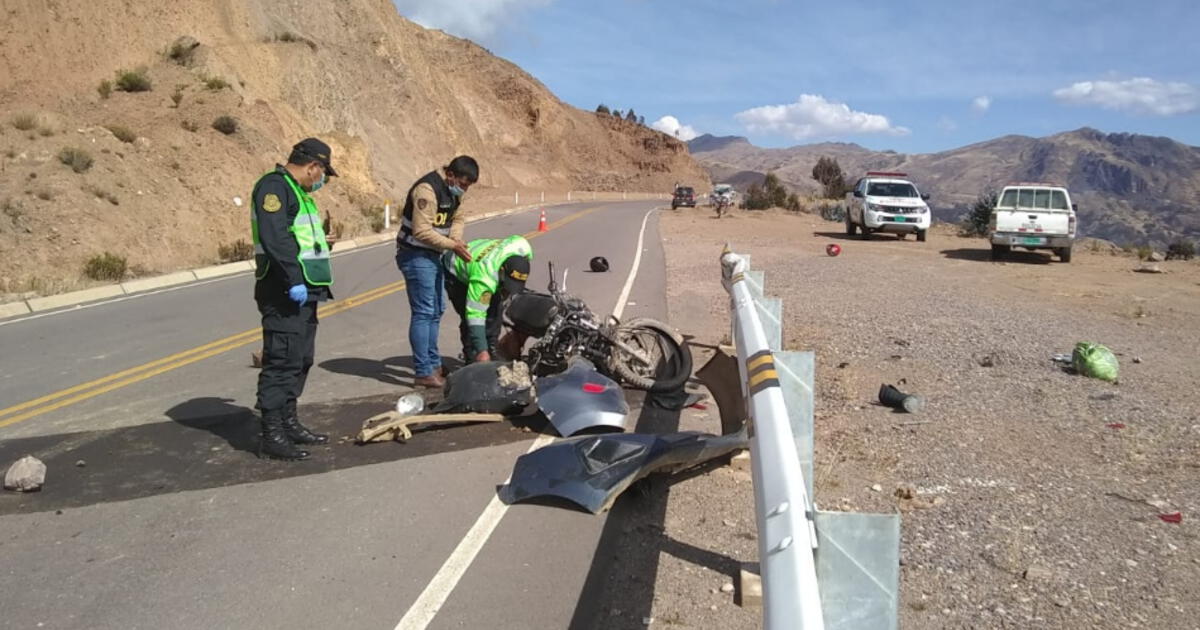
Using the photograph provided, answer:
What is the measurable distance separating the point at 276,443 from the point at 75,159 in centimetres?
1868

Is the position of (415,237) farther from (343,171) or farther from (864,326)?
(343,171)

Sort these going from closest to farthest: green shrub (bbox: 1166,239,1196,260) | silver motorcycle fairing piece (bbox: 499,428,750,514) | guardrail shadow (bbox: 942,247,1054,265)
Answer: silver motorcycle fairing piece (bbox: 499,428,750,514) → guardrail shadow (bbox: 942,247,1054,265) → green shrub (bbox: 1166,239,1196,260)

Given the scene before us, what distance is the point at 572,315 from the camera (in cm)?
727

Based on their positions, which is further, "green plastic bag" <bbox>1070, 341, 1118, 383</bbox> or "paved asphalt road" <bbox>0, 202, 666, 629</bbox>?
"green plastic bag" <bbox>1070, 341, 1118, 383</bbox>

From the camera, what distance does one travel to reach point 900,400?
23.7 ft

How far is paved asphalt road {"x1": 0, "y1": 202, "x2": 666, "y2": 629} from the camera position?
13.0 feet

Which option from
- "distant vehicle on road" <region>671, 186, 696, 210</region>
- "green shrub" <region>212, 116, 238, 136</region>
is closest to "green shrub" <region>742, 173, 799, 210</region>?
"distant vehicle on road" <region>671, 186, 696, 210</region>

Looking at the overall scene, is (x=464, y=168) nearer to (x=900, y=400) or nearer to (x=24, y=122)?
(x=900, y=400)

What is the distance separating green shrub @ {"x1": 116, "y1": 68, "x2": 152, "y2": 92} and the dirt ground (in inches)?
892

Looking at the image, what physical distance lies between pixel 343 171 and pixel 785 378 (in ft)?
113

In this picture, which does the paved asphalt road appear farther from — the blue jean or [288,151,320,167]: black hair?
[288,151,320,167]: black hair

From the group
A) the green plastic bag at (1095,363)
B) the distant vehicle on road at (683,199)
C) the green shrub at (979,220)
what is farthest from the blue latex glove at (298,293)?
the distant vehicle on road at (683,199)

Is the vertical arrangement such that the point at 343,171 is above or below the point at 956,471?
above

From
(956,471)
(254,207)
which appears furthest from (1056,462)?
(254,207)
